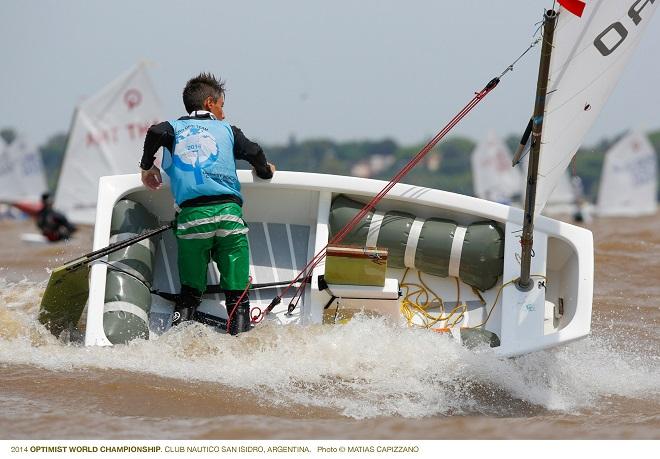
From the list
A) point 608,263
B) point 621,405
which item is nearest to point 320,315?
point 621,405

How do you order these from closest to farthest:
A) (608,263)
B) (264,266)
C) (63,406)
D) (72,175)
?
(63,406) < (264,266) < (608,263) < (72,175)

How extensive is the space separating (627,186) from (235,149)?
2735 centimetres

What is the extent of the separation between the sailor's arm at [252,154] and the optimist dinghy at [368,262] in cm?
12

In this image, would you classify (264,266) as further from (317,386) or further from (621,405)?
(621,405)

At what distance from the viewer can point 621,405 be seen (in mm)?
3824

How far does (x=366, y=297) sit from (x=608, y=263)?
3.87 m

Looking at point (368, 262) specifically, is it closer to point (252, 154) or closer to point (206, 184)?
point (252, 154)

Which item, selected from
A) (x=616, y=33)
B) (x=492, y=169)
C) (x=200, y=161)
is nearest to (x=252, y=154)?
(x=200, y=161)

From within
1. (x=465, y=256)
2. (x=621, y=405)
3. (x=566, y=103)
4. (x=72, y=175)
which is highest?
(x=566, y=103)

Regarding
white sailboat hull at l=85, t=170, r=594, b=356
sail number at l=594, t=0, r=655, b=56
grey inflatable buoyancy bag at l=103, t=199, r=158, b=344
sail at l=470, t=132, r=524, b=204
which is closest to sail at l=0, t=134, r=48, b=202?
sail at l=470, t=132, r=524, b=204

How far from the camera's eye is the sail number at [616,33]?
3674mm

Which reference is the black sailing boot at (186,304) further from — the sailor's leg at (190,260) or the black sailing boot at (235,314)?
the black sailing boot at (235,314)

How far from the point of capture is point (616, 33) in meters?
3.70

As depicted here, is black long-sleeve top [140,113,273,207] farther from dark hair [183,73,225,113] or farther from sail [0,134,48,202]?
sail [0,134,48,202]
